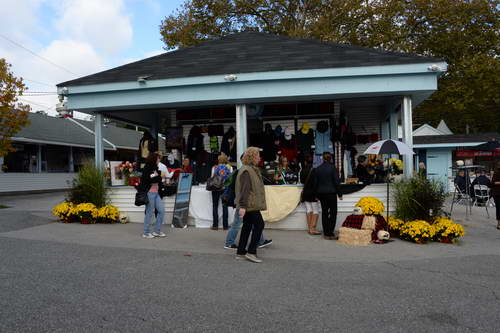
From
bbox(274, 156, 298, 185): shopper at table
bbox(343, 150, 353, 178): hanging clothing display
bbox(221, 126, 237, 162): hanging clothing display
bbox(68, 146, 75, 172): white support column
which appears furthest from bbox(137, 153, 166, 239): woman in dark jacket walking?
bbox(68, 146, 75, 172): white support column

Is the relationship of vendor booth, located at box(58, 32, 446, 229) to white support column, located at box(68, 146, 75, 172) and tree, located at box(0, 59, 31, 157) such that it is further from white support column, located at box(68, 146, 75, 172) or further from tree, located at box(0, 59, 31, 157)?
white support column, located at box(68, 146, 75, 172)

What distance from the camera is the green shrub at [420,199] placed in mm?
8633

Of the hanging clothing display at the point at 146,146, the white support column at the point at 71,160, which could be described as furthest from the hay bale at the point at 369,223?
the white support column at the point at 71,160

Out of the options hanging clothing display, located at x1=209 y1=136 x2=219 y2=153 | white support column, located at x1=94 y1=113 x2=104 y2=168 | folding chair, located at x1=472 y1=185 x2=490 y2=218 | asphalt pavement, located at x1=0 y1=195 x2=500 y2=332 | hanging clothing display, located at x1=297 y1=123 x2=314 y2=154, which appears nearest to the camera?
asphalt pavement, located at x1=0 y1=195 x2=500 y2=332

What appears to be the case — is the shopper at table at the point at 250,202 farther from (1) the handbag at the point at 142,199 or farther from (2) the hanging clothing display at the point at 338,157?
(2) the hanging clothing display at the point at 338,157

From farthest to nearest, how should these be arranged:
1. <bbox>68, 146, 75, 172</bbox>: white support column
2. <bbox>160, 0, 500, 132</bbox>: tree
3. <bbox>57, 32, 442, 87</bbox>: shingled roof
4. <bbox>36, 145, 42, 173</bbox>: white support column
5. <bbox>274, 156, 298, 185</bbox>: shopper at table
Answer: <bbox>68, 146, 75, 172</bbox>: white support column, <bbox>36, 145, 42, 173</bbox>: white support column, <bbox>160, 0, 500, 132</bbox>: tree, <bbox>274, 156, 298, 185</bbox>: shopper at table, <bbox>57, 32, 442, 87</bbox>: shingled roof

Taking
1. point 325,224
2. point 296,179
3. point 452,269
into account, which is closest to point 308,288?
point 452,269

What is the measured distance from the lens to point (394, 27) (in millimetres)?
24500

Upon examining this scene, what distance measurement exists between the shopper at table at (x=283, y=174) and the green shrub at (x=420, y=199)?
122 inches

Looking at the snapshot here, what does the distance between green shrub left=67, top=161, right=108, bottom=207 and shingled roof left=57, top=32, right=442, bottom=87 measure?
2493mm

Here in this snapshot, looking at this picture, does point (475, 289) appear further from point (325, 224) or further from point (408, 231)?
point (325, 224)

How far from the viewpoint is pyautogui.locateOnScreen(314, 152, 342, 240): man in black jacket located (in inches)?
349

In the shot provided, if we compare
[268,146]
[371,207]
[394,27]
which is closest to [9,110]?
[268,146]

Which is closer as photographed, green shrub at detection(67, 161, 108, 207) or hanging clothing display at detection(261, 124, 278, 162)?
green shrub at detection(67, 161, 108, 207)
